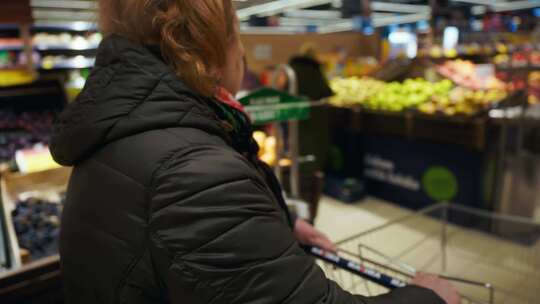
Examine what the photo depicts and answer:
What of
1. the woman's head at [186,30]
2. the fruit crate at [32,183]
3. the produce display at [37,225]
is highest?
the woman's head at [186,30]

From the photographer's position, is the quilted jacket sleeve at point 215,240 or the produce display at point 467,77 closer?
the quilted jacket sleeve at point 215,240

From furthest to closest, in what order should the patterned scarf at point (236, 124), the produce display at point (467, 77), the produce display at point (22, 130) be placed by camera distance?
the produce display at point (467, 77)
the produce display at point (22, 130)
the patterned scarf at point (236, 124)

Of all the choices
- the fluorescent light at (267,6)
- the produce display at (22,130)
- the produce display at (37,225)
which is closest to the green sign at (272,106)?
the fluorescent light at (267,6)

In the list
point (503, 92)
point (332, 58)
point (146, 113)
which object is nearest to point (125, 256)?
point (146, 113)

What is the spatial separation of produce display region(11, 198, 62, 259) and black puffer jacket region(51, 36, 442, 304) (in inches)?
54.0

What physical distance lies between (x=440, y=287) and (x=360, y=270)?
0.22 meters

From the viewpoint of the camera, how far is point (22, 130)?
3.24 meters

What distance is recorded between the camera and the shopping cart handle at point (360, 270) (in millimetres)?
1009

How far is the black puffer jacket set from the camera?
0.64 m

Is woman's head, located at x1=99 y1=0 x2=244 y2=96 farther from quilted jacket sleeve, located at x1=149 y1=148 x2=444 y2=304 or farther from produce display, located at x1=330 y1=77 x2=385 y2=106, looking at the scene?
produce display, located at x1=330 y1=77 x2=385 y2=106

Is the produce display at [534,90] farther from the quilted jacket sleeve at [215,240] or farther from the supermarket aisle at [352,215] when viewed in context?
the quilted jacket sleeve at [215,240]

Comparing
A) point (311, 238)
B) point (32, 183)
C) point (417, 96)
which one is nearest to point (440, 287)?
point (311, 238)

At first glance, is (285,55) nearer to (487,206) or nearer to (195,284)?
(487,206)

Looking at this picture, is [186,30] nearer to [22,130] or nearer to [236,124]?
[236,124]
